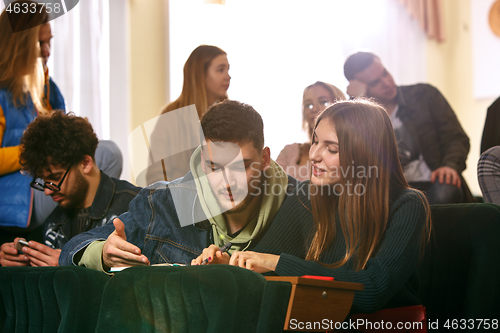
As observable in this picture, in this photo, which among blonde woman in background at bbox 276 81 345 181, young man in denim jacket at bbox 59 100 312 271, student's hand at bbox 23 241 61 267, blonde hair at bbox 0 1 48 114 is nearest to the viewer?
young man in denim jacket at bbox 59 100 312 271

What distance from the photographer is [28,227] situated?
174cm

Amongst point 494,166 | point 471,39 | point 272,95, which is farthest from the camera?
point 471,39

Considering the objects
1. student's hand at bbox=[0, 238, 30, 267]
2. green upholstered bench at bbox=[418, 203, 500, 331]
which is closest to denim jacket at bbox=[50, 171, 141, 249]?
student's hand at bbox=[0, 238, 30, 267]

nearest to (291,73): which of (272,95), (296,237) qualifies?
(272,95)

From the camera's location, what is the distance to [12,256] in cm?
161

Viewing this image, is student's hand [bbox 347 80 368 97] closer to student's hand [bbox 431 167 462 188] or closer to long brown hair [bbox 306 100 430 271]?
student's hand [bbox 431 167 462 188]

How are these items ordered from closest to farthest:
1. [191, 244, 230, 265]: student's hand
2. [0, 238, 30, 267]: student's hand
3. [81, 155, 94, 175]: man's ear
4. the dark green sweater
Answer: the dark green sweater, [191, 244, 230, 265]: student's hand, [0, 238, 30, 267]: student's hand, [81, 155, 94, 175]: man's ear

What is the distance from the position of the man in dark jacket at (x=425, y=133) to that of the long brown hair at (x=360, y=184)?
0.91 m

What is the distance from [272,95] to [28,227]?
4.72ft

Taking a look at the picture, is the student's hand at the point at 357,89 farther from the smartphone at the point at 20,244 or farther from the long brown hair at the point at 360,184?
the smartphone at the point at 20,244

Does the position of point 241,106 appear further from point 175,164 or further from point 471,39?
point 471,39

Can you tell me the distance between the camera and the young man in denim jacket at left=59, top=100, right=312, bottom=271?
1254 mm

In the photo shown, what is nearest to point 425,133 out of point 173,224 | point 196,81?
point 196,81

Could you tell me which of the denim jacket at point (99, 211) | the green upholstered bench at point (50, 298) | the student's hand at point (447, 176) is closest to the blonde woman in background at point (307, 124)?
the student's hand at point (447, 176)
